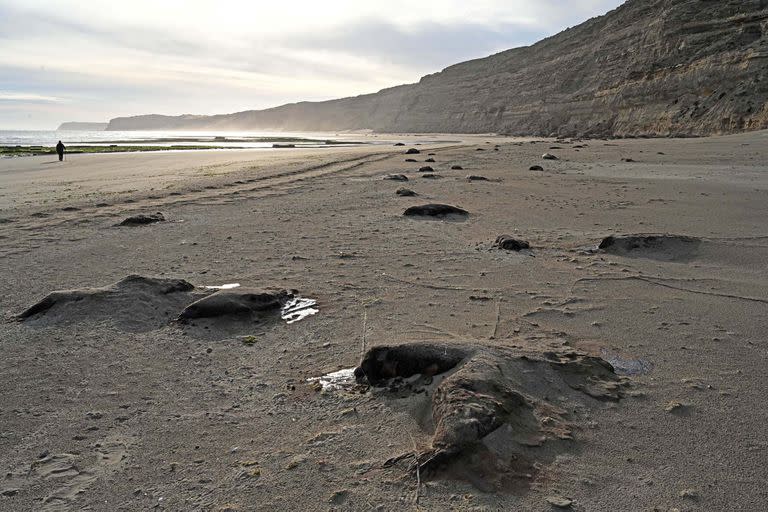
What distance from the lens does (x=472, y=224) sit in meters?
7.41

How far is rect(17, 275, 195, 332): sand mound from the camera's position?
3920 millimetres

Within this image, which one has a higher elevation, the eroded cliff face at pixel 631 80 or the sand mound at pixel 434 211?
the eroded cliff face at pixel 631 80

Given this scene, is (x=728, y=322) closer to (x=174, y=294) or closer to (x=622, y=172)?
(x=174, y=294)

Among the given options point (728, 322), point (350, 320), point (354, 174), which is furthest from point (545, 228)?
point (354, 174)

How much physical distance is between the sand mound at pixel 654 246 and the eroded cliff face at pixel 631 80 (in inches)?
979

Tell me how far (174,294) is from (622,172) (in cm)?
1245

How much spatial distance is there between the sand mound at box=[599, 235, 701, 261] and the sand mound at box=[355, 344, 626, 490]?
285 centimetres

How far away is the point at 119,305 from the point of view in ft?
13.4

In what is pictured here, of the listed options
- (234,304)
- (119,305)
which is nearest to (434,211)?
(234,304)

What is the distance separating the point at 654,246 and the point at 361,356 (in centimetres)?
389

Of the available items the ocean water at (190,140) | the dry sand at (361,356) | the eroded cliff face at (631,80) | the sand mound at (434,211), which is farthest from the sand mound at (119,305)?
the ocean water at (190,140)

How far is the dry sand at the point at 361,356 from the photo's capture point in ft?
6.95

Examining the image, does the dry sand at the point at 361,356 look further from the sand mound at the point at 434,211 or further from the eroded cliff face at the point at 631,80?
the eroded cliff face at the point at 631,80

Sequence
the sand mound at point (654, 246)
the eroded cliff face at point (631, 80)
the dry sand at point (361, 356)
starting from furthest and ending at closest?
the eroded cliff face at point (631, 80)
the sand mound at point (654, 246)
the dry sand at point (361, 356)
